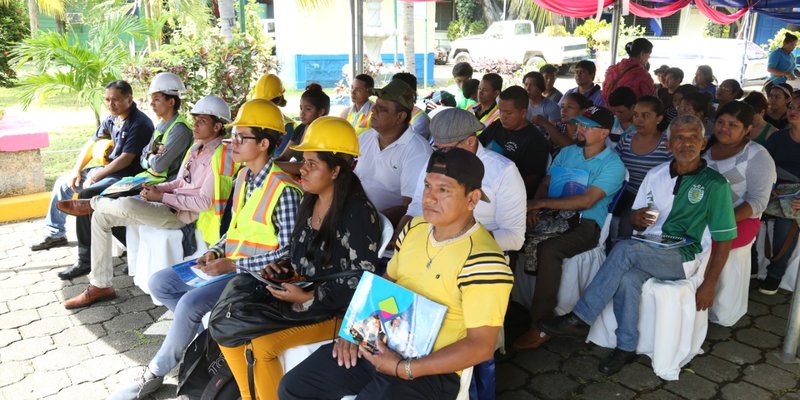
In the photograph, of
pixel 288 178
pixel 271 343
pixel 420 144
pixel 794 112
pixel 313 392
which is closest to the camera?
pixel 313 392

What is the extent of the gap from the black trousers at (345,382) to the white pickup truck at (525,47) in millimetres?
19561

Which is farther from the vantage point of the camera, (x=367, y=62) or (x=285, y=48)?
(x=285, y=48)

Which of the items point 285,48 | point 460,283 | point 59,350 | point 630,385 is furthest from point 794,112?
point 285,48

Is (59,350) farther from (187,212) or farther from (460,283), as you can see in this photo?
(460,283)

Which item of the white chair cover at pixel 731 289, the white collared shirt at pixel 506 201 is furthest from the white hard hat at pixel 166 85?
the white chair cover at pixel 731 289

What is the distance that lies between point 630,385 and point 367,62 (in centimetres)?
1120

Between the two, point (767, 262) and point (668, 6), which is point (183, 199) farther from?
point (668, 6)

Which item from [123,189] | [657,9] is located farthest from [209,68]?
[657,9]

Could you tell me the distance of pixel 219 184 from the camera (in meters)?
3.90

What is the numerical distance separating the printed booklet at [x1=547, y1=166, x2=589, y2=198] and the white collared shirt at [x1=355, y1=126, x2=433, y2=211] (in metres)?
0.85

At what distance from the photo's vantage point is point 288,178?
3.25 meters

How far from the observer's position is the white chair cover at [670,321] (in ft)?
11.0

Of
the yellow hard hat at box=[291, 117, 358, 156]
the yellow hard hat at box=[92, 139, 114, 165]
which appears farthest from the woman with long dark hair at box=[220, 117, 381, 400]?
the yellow hard hat at box=[92, 139, 114, 165]

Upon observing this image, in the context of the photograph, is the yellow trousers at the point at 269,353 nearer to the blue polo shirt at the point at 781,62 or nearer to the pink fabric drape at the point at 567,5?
the pink fabric drape at the point at 567,5
